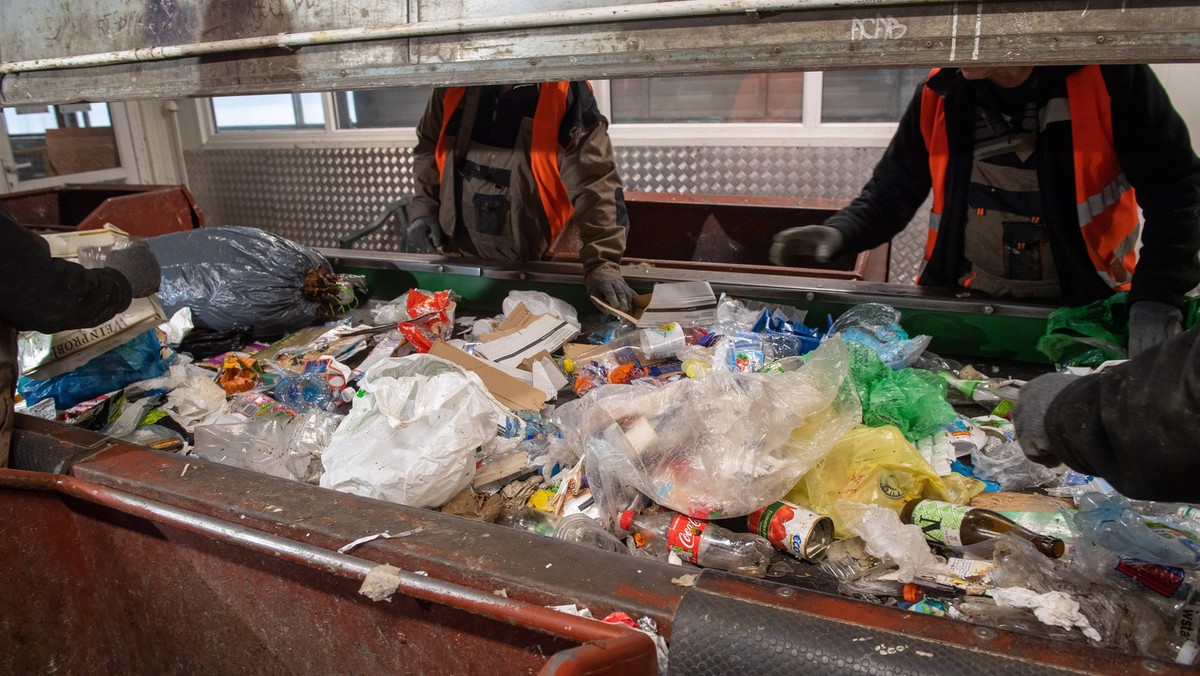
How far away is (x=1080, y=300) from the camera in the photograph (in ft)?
7.07

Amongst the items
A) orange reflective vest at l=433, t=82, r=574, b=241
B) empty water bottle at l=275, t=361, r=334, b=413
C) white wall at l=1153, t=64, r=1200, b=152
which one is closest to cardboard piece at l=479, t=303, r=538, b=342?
empty water bottle at l=275, t=361, r=334, b=413

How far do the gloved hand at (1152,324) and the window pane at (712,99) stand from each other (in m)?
3.68

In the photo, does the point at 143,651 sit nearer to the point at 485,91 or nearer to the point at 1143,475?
the point at 1143,475

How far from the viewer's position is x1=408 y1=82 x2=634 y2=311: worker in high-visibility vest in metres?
2.91

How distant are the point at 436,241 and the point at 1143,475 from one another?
2870mm

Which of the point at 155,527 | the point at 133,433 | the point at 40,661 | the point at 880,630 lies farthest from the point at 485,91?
the point at 880,630

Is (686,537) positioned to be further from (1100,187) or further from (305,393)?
(1100,187)

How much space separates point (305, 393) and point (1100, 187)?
2.38 meters

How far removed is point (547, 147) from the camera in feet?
9.79

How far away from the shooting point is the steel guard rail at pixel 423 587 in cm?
94

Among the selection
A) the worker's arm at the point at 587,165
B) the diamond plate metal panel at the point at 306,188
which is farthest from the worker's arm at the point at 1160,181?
the diamond plate metal panel at the point at 306,188

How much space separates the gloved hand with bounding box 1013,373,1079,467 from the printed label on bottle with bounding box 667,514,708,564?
585mm

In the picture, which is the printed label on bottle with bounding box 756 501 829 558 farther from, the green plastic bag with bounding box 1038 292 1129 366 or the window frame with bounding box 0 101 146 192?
the window frame with bounding box 0 101 146 192

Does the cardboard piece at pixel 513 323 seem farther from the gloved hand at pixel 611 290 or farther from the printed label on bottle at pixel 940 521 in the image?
the printed label on bottle at pixel 940 521
